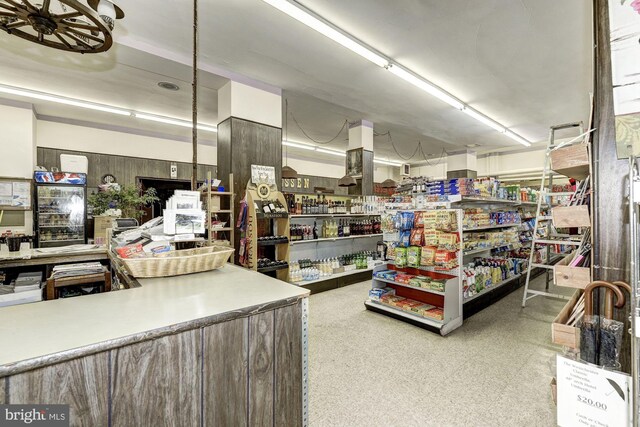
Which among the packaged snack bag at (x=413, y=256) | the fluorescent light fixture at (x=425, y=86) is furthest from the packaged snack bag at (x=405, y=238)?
the fluorescent light fixture at (x=425, y=86)

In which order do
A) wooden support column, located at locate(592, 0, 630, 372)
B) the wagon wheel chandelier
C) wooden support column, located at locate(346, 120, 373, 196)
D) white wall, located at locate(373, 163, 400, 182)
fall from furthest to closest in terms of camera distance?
white wall, located at locate(373, 163, 400, 182)
wooden support column, located at locate(346, 120, 373, 196)
the wagon wheel chandelier
wooden support column, located at locate(592, 0, 630, 372)

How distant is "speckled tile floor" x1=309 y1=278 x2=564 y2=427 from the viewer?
213cm

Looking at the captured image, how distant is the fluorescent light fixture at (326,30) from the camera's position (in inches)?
118

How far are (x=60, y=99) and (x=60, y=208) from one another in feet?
6.90

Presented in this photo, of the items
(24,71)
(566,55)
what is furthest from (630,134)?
(24,71)

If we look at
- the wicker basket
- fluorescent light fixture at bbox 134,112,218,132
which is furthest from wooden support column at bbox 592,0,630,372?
fluorescent light fixture at bbox 134,112,218,132

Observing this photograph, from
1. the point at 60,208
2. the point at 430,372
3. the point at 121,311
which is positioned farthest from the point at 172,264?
the point at 60,208

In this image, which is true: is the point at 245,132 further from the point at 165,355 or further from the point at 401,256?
the point at 165,355

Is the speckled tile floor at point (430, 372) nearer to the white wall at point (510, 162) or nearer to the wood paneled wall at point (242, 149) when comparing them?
the wood paneled wall at point (242, 149)

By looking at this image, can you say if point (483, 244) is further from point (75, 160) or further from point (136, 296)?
point (75, 160)

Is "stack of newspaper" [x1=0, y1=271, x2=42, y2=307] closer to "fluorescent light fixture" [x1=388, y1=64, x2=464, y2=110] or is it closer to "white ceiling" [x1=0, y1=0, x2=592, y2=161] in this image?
"white ceiling" [x1=0, y1=0, x2=592, y2=161]

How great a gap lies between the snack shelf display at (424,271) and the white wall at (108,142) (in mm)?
6308

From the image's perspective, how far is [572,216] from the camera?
1.46m

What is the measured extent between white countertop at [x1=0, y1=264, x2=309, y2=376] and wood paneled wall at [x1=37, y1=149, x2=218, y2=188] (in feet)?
21.0
